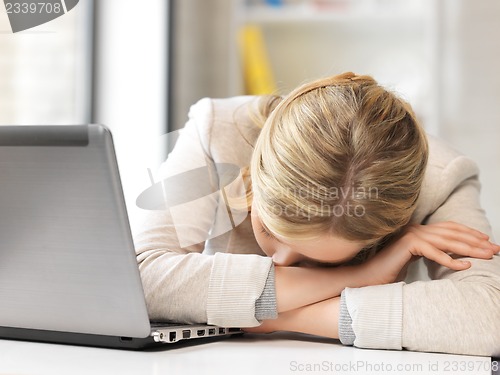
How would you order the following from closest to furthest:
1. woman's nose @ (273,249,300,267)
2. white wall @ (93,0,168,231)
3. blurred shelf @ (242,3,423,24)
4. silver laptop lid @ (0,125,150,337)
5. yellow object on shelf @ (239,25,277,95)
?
silver laptop lid @ (0,125,150,337) → woman's nose @ (273,249,300,267) → white wall @ (93,0,168,231) → blurred shelf @ (242,3,423,24) → yellow object on shelf @ (239,25,277,95)

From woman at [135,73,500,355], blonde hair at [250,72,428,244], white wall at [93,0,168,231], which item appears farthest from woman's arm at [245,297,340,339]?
white wall at [93,0,168,231]

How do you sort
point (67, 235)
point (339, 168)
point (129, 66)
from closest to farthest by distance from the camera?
point (67, 235) → point (339, 168) → point (129, 66)

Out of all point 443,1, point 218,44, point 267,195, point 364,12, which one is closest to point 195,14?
point 218,44

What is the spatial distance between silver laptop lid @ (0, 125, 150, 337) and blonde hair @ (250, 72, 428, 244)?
0.23 metres

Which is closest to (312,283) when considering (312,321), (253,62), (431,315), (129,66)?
(312,321)

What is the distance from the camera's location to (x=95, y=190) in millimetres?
737

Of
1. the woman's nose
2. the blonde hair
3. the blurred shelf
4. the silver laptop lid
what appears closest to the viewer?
the silver laptop lid

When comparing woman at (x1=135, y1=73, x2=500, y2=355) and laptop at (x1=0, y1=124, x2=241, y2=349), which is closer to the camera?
laptop at (x1=0, y1=124, x2=241, y2=349)

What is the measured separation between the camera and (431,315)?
36.7 inches

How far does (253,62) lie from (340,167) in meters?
1.86

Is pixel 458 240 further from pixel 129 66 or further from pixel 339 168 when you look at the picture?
pixel 129 66

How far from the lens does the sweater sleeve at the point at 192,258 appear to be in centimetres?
97

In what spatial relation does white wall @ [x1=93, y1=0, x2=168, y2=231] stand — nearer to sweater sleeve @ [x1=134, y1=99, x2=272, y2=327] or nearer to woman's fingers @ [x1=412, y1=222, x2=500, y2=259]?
sweater sleeve @ [x1=134, y1=99, x2=272, y2=327]

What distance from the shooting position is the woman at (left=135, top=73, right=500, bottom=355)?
920 mm
